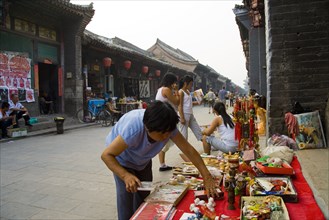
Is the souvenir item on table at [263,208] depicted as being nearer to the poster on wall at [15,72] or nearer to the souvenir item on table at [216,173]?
the souvenir item on table at [216,173]

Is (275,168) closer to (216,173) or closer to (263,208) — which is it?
(216,173)

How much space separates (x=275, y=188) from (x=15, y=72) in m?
10.1

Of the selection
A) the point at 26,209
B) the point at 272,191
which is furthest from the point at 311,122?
the point at 26,209

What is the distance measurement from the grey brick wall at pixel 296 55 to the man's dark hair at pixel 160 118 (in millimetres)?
3080

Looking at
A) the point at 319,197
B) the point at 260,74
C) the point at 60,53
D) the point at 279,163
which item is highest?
the point at 60,53

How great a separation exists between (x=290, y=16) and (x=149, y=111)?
3470 millimetres

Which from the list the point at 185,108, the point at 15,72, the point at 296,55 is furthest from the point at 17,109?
→ the point at 296,55

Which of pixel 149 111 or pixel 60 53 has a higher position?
pixel 60 53

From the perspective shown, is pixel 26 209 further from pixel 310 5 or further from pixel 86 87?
pixel 86 87

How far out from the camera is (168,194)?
229 centimetres

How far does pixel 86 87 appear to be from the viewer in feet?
45.4

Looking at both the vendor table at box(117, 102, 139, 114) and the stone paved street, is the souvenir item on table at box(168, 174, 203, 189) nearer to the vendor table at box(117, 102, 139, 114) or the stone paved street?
the stone paved street

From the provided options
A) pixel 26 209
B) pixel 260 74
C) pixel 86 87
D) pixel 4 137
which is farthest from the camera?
pixel 86 87

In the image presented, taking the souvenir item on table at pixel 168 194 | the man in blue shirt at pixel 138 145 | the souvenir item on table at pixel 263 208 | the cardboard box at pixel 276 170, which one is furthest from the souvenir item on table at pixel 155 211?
the cardboard box at pixel 276 170
